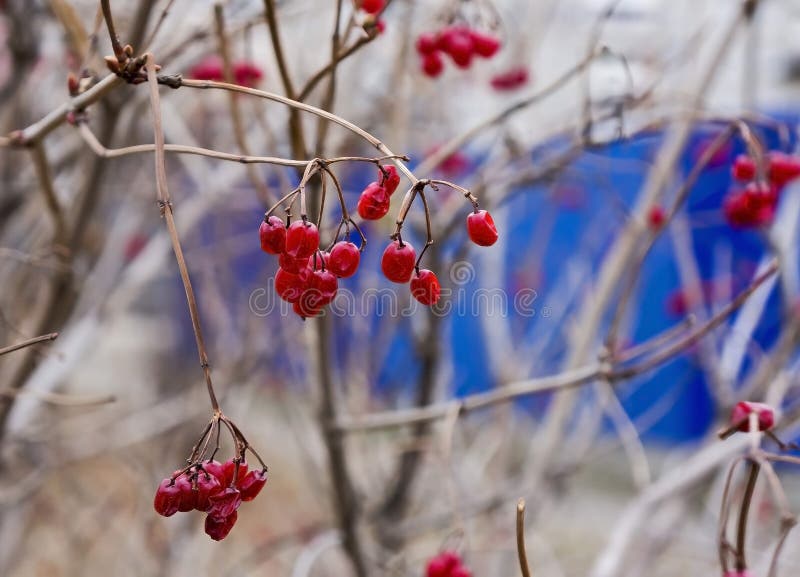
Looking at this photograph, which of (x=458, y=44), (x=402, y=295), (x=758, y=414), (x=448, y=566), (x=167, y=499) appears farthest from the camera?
(x=402, y=295)

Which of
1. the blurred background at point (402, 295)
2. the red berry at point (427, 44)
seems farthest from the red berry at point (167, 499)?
the red berry at point (427, 44)

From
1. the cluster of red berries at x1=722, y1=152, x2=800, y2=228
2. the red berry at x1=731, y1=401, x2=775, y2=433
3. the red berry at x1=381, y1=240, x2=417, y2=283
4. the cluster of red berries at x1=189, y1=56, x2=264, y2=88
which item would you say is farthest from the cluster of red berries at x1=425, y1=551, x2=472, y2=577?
the cluster of red berries at x1=189, y1=56, x2=264, y2=88

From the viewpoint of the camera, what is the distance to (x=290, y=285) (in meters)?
0.87

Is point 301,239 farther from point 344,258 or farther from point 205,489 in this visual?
point 205,489

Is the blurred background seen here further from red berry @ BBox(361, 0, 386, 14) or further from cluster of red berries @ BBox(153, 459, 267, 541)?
cluster of red berries @ BBox(153, 459, 267, 541)

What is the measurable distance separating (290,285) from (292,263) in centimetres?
4

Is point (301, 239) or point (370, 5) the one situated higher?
point (370, 5)

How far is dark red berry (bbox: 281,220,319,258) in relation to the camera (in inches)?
31.4

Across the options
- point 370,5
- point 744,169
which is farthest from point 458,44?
point 744,169

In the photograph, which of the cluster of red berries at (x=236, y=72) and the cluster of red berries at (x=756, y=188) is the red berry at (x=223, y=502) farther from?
the cluster of red berries at (x=236, y=72)

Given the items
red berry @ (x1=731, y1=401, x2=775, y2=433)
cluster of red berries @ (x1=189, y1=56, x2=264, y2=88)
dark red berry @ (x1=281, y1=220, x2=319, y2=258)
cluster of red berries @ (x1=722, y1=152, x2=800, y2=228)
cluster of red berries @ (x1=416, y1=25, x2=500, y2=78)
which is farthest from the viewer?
cluster of red berries @ (x1=189, y1=56, x2=264, y2=88)

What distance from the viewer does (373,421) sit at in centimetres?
163

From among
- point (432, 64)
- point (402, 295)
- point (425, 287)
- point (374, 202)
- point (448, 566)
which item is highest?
point (432, 64)

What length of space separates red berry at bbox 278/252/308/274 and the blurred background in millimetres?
362
